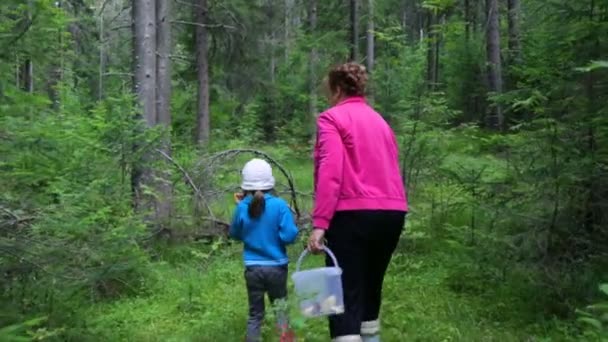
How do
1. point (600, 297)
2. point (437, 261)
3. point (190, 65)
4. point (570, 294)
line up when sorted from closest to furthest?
point (600, 297), point (570, 294), point (437, 261), point (190, 65)

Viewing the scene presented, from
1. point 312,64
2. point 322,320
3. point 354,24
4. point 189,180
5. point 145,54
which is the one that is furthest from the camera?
point 312,64

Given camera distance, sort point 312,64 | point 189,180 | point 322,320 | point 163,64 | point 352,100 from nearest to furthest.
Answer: point 352,100 < point 322,320 < point 189,180 < point 163,64 < point 312,64

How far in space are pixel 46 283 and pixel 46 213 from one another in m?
0.53

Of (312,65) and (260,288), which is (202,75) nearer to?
(312,65)

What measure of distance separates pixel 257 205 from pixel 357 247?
1.21 m

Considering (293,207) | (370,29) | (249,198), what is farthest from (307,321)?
(370,29)

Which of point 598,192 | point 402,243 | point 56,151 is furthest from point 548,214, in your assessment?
point 56,151

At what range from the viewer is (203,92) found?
1820cm

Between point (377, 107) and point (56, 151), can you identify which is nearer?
point (56, 151)

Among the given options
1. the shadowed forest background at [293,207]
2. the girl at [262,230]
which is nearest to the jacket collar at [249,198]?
the girl at [262,230]

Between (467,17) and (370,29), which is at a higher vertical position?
(467,17)

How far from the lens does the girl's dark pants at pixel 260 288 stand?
16.0ft

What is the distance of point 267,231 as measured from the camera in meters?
4.86

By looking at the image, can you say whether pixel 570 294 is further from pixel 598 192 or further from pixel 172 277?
pixel 172 277
